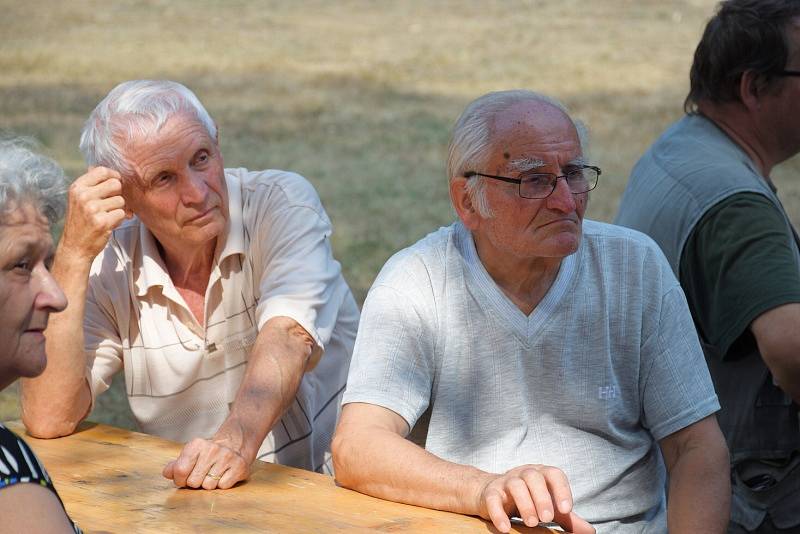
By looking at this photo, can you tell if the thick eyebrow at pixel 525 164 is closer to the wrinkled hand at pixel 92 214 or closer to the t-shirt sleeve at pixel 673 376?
the t-shirt sleeve at pixel 673 376

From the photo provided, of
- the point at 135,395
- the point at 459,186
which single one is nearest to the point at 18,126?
the point at 135,395

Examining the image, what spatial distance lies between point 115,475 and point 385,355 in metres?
0.64

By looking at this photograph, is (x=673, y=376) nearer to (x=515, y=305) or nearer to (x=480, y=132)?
(x=515, y=305)

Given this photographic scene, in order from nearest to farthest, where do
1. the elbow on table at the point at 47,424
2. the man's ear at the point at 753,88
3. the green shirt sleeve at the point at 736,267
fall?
1. the elbow on table at the point at 47,424
2. the green shirt sleeve at the point at 736,267
3. the man's ear at the point at 753,88

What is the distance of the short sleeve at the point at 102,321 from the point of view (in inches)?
122

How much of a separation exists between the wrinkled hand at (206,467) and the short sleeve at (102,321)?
722 mm

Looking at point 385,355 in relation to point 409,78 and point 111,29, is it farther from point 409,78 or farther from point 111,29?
point 111,29

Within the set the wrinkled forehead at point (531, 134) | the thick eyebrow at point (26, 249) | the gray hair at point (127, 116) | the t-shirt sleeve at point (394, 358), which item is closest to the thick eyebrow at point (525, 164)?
the wrinkled forehead at point (531, 134)

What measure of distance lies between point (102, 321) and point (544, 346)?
127cm

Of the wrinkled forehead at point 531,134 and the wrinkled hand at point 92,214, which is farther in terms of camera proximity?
the wrinkled hand at point 92,214

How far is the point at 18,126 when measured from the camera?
1034 centimetres

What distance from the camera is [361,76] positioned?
1323cm

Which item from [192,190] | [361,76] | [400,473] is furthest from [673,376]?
[361,76]

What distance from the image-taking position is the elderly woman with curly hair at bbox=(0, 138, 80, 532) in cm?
166
